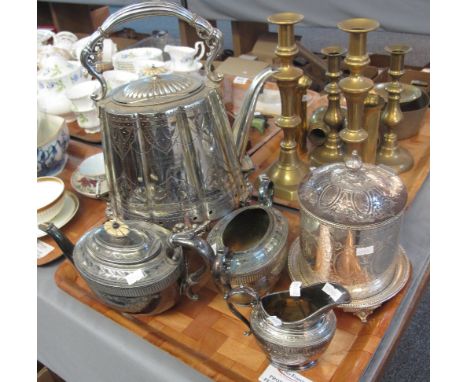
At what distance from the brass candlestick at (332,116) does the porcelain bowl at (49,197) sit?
0.56 meters

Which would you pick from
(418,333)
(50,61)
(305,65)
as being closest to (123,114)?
(50,61)

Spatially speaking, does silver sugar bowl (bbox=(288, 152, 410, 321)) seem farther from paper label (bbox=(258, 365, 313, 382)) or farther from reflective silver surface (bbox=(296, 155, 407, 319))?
paper label (bbox=(258, 365, 313, 382))

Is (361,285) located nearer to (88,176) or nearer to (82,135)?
(88,176)

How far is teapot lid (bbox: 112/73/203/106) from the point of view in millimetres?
664

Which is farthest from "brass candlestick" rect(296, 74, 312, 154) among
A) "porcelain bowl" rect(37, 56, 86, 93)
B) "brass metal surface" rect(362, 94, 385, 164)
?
"porcelain bowl" rect(37, 56, 86, 93)

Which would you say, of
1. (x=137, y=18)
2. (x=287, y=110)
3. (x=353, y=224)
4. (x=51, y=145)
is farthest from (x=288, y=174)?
(x=51, y=145)

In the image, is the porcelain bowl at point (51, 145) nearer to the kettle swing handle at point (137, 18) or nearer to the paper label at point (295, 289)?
the kettle swing handle at point (137, 18)

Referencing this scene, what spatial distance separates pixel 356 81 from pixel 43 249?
685 mm

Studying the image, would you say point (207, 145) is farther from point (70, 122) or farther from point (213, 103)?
→ point (70, 122)

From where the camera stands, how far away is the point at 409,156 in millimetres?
987

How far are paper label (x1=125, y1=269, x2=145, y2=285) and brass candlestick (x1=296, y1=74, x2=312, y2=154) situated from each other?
1.72 ft

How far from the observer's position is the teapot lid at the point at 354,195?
601 mm

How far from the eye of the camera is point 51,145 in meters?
1.03

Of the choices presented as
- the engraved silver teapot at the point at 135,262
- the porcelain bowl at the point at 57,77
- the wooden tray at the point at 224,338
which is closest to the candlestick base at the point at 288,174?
the wooden tray at the point at 224,338
